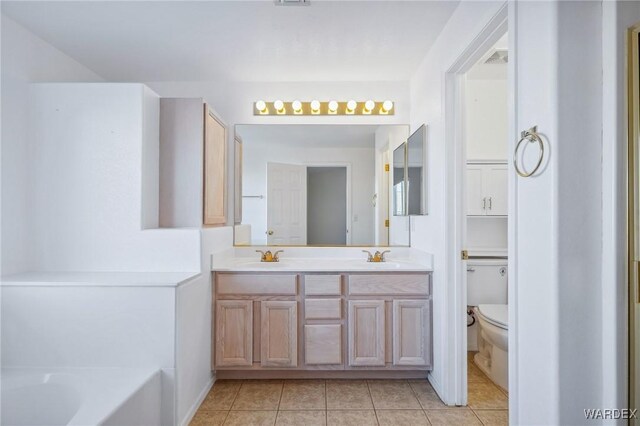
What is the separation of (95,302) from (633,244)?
2342mm

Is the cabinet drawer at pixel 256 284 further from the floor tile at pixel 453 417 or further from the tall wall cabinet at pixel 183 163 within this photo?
the floor tile at pixel 453 417

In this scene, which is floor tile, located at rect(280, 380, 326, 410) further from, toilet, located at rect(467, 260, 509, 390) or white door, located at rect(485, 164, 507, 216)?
white door, located at rect(485, 164, 507, 216)

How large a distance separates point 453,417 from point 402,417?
297mm

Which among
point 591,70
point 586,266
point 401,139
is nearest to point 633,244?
point 586,266

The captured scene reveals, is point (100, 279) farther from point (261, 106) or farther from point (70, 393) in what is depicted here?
point (261, 106)

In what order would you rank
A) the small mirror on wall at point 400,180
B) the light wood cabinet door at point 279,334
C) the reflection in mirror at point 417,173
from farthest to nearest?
the small mirror on wall at point 400,180, the reflection in mirror at point 417,173, the light wood cabinet door at point 279,334

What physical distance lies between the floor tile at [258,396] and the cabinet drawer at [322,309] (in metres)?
0.53

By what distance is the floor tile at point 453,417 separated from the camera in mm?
1933

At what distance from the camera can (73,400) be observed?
5.35ft

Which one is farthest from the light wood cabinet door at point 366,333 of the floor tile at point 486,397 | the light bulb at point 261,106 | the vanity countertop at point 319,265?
the light bulb at point 261,106

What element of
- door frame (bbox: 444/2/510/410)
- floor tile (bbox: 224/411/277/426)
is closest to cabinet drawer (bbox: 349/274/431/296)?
door frame (bbox: 444/2/510/410)

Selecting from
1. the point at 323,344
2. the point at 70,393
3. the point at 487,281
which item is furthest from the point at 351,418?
the point at 487,281

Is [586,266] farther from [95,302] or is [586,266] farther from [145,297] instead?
[95,302]

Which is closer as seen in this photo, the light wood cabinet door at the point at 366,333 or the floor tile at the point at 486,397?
the floor tile at the point at 486,397
